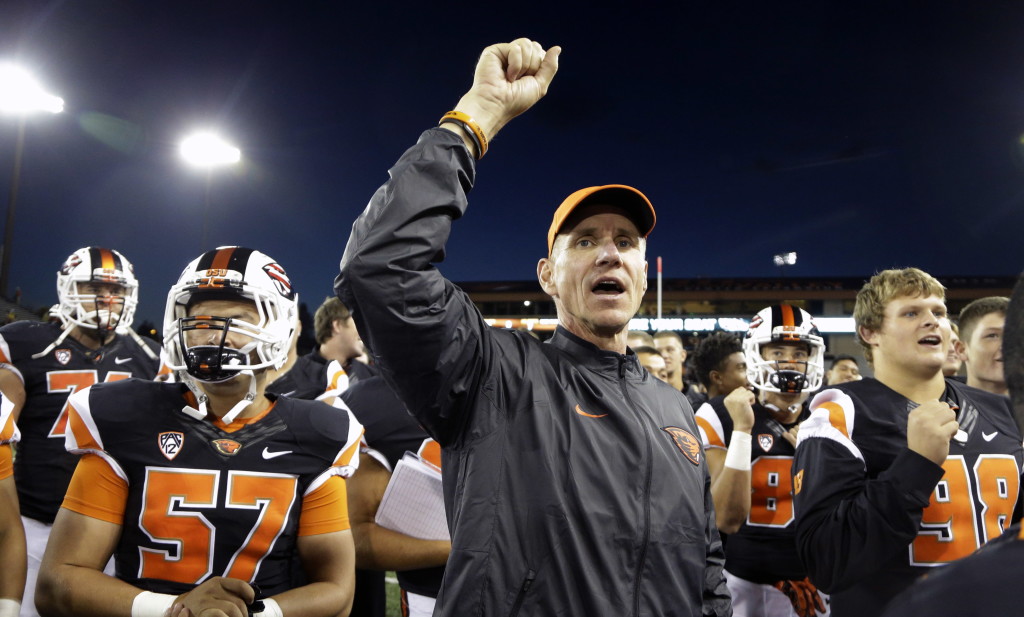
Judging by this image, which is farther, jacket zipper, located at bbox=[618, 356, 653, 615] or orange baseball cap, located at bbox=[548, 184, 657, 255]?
orange baseball cap, located at bbox=[548, 184, 657, 255]

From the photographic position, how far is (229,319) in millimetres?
2291

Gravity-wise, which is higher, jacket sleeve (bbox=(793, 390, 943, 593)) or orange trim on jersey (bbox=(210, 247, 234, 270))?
orange trim on jersey (bbox=(210, 247, 234, 270))

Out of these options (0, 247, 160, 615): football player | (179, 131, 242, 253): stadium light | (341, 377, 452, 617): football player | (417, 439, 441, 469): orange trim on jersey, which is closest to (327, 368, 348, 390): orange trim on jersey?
(0, 247, 160, 615): football player

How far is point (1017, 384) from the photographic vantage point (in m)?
0.85

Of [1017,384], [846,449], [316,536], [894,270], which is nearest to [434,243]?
[1017,384]

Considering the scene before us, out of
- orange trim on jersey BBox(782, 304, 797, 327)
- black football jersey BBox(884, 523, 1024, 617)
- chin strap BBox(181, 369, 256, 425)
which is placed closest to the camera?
black football jersey BBox(884, 523, 1024, 617)

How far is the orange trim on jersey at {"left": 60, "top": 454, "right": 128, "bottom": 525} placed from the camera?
2107 millimetres

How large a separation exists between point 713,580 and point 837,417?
3.06 feet

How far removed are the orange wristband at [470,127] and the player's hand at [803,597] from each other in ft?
10.1

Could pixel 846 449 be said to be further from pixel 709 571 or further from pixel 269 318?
pixel 269 318

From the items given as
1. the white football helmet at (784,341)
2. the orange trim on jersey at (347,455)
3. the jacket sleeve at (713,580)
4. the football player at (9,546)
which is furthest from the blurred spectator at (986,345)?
the football player at (9,546)

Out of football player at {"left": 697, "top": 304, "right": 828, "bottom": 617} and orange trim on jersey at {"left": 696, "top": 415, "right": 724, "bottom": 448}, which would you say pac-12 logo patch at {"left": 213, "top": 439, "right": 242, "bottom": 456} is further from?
orange trim on jersey at {"left": 696, "top": 415, "right": 724, "bottom": 448}

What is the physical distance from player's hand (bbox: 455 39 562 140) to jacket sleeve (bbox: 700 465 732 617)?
131 cm

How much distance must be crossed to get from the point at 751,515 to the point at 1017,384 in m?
3.06
